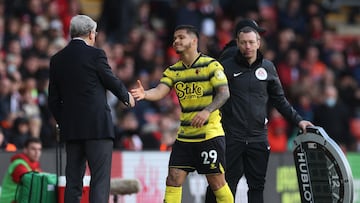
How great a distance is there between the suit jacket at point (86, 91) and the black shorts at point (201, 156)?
0.73 meters

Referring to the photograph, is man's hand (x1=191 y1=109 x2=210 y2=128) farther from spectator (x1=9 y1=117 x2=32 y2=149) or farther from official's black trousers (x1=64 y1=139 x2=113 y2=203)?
spectator (x1=9 y1=117 x2=32 y2=149)

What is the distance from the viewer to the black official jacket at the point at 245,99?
1169 cm

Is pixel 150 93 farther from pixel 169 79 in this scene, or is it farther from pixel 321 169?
pixel 321 169

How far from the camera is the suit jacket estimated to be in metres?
10.6

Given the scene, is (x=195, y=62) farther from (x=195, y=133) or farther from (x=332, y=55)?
(x=332, y=55)

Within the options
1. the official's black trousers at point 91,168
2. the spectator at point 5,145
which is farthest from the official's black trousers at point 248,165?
the spectator at point 5,145

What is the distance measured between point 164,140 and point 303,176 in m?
5.93

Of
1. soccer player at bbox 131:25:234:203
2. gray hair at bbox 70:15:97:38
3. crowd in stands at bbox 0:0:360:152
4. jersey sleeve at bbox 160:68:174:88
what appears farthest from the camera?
crowd in stands at bbox 0:0:360:152

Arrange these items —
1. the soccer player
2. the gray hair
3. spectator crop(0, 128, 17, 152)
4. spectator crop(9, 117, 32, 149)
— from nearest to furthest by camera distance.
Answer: the gray hair < the soccer player < spectator crop(0, 128, 17, 152) < spectator crop(9, 117, 32, 149)

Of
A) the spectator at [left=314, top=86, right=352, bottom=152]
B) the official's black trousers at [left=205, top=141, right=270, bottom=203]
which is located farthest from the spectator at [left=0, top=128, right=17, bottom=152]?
the spectator at [left=314, top=86, right=352, bottom=152]

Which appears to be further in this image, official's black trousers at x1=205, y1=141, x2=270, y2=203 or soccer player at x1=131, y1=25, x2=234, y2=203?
official's black trousers at x1=205, y1=141, x2=270, y2=203

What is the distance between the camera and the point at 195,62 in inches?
431

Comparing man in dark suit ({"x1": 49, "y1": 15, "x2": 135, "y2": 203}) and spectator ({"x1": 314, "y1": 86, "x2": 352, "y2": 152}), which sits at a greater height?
spectator ({"x1": 314, "y1": 86, "x2": 352, "y2": 152})

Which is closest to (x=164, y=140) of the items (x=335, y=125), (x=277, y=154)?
(x=277, y=154)
